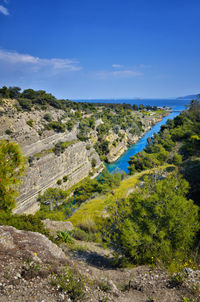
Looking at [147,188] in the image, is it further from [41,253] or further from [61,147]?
[61,147]

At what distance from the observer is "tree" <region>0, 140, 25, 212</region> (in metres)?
8.62

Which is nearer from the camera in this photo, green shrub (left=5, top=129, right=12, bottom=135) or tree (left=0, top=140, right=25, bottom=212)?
tree (left=0, top=140, right=25, bottom=212)

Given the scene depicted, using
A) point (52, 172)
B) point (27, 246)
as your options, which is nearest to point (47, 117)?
point (52, 172)

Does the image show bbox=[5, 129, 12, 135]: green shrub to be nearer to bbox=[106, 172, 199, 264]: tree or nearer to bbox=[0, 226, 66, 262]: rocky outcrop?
bbox=[0, 226, 66, 262]: rocky outcrop

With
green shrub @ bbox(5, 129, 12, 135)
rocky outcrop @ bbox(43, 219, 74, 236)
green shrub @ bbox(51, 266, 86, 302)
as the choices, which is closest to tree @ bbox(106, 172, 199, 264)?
green shrub @ bbox(51, 266, 86, 302)

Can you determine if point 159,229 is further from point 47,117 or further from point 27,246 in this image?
point 47,117

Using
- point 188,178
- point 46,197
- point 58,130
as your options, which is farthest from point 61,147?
point 188,178

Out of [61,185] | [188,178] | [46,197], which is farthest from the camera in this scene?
[61,185]

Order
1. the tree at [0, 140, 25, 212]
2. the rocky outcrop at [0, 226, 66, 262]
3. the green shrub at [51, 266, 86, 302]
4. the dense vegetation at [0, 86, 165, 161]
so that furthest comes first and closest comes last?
1. the dense vegetation at [0, 86, 165, 161]
2. the tree at [0, 140, 25, 212]
3. the rocky outcrop at [0, 226, 66, 262]
4. the green shrub at [51, 266, 86, 302]

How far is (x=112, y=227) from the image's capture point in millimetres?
9305

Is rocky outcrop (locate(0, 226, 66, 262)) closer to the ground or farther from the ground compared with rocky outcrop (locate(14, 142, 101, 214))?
farther from the ground

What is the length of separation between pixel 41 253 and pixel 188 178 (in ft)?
54.0

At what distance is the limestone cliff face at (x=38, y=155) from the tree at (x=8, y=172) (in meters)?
22.3

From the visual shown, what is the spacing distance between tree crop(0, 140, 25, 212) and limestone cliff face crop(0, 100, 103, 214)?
2229 centimetres
